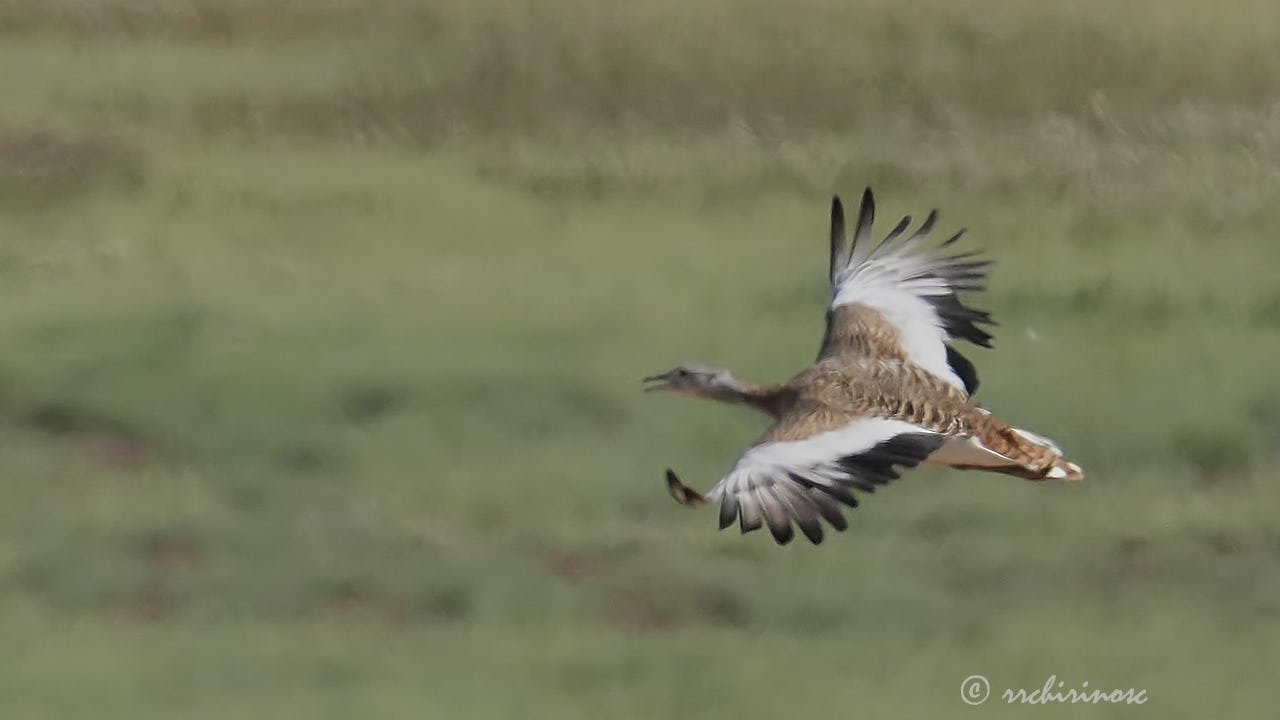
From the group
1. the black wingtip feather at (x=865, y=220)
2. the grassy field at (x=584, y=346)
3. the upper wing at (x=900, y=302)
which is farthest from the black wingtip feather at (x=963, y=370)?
the grassy field at (x=584, y=346)

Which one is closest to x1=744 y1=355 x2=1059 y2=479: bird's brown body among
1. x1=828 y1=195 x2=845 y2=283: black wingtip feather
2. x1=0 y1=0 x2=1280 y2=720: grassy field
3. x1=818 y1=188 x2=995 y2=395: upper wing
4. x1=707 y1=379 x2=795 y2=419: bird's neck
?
x1=707 y1=379 x2=795 y2=419: bird's neck

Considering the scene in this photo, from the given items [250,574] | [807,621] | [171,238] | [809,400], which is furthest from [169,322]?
[809,400]

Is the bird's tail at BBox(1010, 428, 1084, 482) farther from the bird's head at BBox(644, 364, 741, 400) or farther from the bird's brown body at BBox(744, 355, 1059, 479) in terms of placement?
the bird's head at BBox(644, 364, 741, 400)

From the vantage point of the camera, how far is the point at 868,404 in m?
9.98

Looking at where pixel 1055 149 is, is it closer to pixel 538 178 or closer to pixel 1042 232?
pixel 1042 232

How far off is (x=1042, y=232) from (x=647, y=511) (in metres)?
5.15

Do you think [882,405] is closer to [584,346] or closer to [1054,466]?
[1054,466]

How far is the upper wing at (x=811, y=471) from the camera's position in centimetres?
888

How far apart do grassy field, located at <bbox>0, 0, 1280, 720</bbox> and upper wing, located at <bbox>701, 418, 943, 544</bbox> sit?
1484 mm

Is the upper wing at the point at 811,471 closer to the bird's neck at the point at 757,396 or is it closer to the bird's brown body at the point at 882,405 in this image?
the bird's brown body at the point at 882,405

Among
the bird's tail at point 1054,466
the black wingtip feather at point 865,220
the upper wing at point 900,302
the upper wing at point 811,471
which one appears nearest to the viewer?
the upper wing at point 811,471

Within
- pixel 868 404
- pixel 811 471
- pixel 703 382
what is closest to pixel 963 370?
pixel 703 382

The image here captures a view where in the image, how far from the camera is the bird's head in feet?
34.9

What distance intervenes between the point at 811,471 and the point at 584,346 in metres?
5.79
